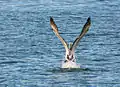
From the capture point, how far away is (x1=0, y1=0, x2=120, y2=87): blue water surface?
42.3 m

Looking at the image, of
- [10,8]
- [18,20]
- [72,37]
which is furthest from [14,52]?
[10,8]

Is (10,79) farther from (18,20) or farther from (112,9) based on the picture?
(112,9)

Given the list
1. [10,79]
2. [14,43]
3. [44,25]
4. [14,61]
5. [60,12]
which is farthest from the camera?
[60,12]

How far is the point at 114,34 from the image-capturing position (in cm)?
5509

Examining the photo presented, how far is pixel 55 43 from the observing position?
52.3 meters

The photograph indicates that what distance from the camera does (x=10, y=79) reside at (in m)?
41.9

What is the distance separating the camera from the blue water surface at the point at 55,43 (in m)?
42.3

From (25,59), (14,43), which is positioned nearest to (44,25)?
(14,43)

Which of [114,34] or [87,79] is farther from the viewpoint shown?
[114,34]

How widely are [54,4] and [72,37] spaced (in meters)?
12.8

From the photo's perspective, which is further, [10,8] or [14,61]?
[10,8]

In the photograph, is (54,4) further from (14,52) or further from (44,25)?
(14,52)

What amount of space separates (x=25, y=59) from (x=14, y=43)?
4993 millimetres

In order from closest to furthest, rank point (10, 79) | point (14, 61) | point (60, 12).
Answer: point (10, 79)
point (14, 61)
point (60, 12)
